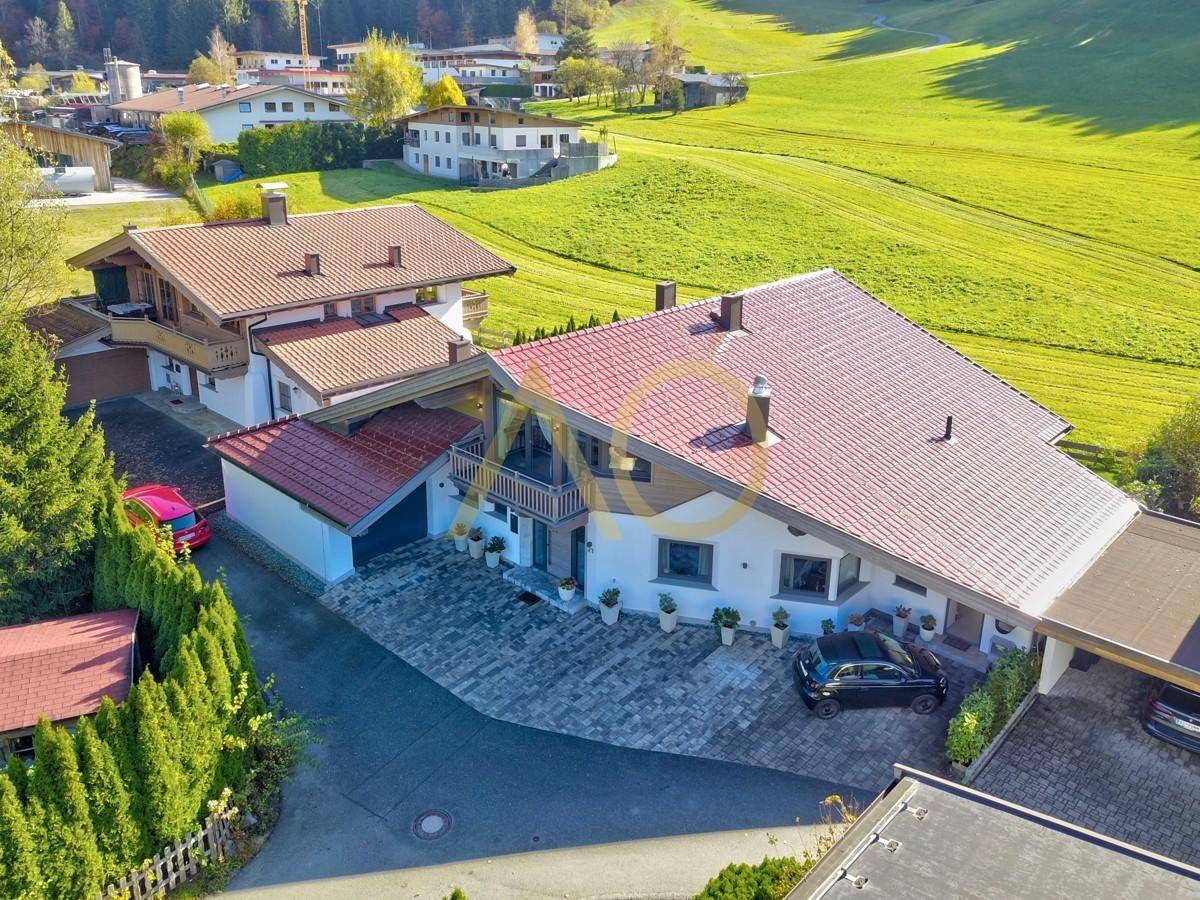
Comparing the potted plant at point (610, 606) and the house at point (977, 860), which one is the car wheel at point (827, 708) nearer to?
the potted plant at point (610, 606)

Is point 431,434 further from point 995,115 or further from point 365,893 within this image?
point 995,115

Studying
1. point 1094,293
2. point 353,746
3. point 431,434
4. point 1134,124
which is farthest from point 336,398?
point 1134,124

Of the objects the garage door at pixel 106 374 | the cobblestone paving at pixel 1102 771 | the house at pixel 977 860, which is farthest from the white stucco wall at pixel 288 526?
the cobblestone paving at pixel 1102 771

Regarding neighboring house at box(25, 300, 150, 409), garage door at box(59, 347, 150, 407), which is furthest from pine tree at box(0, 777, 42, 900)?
garage door at box(59, 347, 150, 407)

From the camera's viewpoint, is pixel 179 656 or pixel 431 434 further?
pixel 431 434

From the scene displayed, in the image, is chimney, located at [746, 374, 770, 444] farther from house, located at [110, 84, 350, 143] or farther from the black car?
house, located at [110, 84, 350, 143]

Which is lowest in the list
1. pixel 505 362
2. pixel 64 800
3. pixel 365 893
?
pixel 365 893
